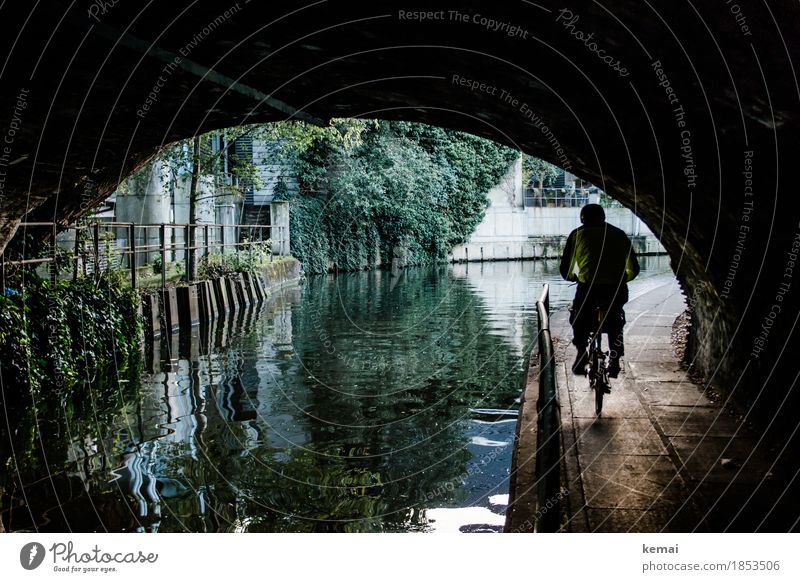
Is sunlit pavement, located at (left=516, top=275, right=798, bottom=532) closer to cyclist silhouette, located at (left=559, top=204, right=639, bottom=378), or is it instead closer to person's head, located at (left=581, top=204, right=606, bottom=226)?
cyclist silhouette, located at (left=559, top=204, right=639, bottom=378)

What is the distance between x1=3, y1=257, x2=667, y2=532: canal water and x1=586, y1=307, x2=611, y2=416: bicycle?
3.45 feet

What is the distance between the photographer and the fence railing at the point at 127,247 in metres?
14.0

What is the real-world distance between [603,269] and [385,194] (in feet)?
107

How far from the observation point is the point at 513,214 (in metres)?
54.4

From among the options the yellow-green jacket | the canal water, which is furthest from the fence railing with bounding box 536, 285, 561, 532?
the yellow-green jacket

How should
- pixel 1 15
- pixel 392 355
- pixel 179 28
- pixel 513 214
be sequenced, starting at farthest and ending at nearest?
1. pixel 513 214
2. pixel 392 355
3. pixel 179 28
4. pixel 1 15

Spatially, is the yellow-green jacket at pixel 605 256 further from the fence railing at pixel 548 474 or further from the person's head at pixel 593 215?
the fence railing at pixel 548 474

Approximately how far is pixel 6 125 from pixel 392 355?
9214mm

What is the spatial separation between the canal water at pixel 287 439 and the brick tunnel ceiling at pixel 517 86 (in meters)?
2.76

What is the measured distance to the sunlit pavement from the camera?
17.4 ft

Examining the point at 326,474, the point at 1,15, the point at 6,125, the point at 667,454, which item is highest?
the point at 1,15

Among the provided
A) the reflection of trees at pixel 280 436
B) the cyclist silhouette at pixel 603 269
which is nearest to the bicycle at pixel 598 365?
the cyclist silhouette at pixel 603 269
